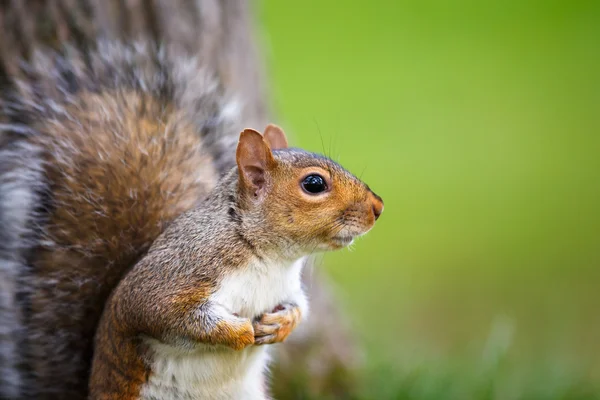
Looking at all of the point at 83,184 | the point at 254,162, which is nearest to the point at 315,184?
the point at 254,162

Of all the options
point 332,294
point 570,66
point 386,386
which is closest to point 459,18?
point 570,66

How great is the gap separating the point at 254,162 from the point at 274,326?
1.14 feet

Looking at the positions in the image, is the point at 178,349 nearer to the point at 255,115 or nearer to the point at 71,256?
the point at 71,256

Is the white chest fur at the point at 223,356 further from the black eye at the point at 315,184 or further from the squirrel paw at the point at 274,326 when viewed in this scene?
the black eye at the point at 315,184

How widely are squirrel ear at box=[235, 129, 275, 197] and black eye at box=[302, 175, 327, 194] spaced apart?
9cm

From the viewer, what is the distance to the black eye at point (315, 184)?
1754mm

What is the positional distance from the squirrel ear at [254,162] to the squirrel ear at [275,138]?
17 centimetres

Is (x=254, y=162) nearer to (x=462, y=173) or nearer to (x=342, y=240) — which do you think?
(x=342, y=240)

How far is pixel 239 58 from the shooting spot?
2.86 m

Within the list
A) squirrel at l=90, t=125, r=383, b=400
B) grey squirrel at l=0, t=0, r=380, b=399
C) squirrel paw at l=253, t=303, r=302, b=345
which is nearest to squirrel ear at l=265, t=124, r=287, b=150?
squirrel at l=90, t=125, r=383, b=400

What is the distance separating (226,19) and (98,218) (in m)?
1.05

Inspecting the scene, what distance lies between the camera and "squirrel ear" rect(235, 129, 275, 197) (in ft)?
5.75

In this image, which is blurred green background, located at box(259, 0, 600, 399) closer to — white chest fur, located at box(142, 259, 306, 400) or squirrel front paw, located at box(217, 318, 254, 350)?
white chest fur, located at box(142, 259, 306, 400)

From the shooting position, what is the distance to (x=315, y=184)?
5.76ft
